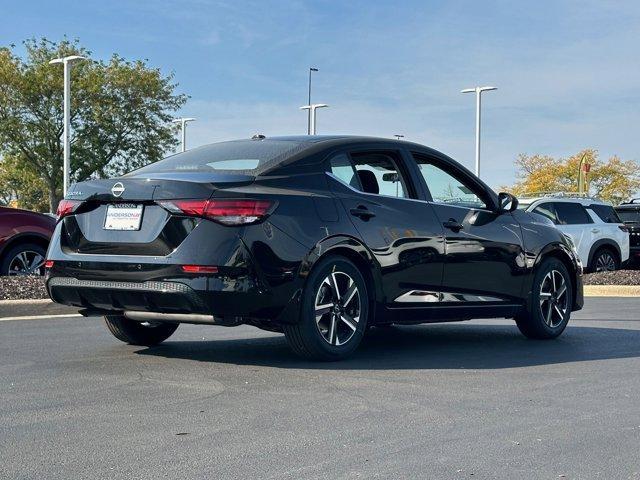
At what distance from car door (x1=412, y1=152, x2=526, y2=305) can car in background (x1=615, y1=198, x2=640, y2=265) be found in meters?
14.5

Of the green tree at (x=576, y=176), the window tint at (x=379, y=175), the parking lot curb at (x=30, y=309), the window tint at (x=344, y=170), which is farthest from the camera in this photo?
the green tree at (x=576, y=176)

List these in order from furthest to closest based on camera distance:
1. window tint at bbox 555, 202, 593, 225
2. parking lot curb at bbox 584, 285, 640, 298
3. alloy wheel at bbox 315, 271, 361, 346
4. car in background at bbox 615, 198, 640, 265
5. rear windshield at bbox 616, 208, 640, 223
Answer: rear windshield at bbox 616, 208, 640, 223 < car in background at bbox 615, 198, 640, 265 < window tint at bbox 555, 202, 593, 225 < parking lot curb at bbox 584, 285, 640, 298 < alloy wheel at bbox 315, 271, 361, 346

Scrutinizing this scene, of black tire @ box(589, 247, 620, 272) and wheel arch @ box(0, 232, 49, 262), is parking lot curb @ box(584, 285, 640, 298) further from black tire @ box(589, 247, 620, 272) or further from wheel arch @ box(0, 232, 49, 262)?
wheel arch @ box(0, 232, 49, 262)

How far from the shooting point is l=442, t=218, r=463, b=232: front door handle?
7816mm

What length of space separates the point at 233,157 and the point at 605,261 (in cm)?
1479

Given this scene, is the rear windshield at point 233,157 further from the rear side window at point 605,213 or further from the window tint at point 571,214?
the rear side window at point 605,213

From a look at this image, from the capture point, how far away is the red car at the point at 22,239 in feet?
42.3

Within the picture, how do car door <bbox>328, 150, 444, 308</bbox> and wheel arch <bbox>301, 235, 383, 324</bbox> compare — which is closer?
wheel arch <bbox>301, 235, 383, 324</bbox>

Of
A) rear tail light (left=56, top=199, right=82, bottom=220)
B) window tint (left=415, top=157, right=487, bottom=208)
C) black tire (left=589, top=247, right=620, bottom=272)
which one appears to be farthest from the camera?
black tire (left=589, top=247, right=620, bottom=272)

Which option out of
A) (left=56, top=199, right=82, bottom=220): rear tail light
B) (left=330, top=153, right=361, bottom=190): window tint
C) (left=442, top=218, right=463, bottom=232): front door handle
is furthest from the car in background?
(left=56, top=199, right=82, bottom=220): rear tail light

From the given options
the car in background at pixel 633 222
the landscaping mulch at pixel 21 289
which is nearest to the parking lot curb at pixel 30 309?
the landscaping mulch at pixel 21 289

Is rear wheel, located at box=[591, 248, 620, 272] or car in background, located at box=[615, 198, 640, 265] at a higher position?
car in background, located at box=[615, 198, 640, 265]

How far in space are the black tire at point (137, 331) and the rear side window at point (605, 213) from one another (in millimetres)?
14277

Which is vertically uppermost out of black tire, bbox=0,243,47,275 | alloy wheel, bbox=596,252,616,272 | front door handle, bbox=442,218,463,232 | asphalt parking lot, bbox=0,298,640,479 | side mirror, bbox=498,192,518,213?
side mirror, bbox=498,192,518,213
